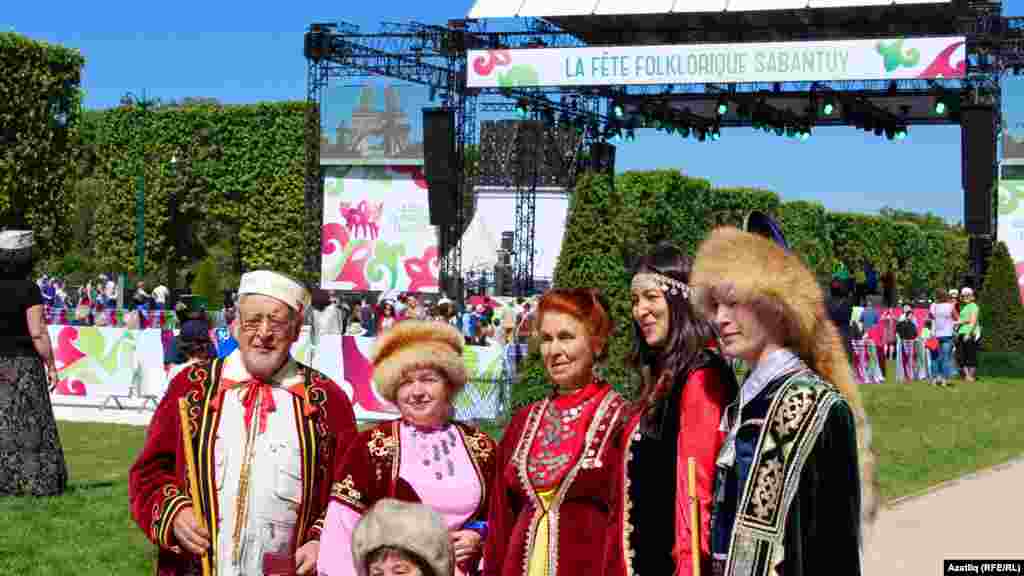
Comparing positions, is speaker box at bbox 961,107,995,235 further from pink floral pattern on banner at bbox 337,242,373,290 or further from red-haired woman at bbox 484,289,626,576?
red-haired woman at bbox 484,289,626,576

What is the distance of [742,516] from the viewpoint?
3.25 metres

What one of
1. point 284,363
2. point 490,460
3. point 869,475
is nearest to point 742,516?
point 869,475

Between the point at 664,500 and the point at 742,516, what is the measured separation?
0.71m

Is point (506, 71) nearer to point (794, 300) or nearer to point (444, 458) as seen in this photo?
point (444, 458)

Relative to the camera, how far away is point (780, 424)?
3184mm

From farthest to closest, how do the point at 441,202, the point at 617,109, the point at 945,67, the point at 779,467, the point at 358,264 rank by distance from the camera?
the point at 358,264
the point at 617,109
the point at 441,202
the point at 945,67
the point at 779,467

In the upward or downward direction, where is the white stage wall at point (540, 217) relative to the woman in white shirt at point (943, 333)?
upward

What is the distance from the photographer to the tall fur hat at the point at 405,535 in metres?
3.76

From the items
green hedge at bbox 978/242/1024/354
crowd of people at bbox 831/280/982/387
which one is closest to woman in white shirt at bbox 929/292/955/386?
crowd of people at bbox 831/280/982/387

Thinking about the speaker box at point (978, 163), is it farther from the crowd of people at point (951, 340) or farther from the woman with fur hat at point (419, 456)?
the woman with fur hat at point (419, 456)

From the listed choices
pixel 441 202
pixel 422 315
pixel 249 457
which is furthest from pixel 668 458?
pixel 441 202

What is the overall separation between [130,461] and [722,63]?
57.2 feet

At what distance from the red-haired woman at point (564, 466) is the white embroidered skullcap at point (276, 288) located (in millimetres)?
719

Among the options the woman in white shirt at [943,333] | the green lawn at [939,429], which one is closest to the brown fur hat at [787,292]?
the green lawn at [939,429]
